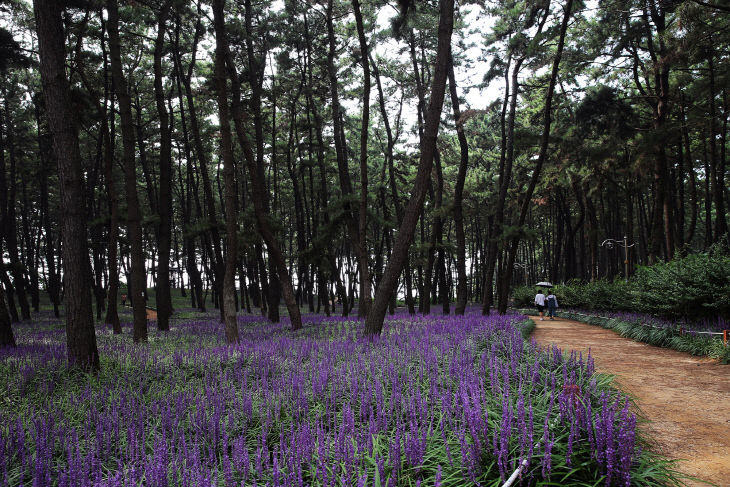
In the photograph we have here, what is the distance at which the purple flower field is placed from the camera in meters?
2.90

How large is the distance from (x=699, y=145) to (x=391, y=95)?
61.7ft

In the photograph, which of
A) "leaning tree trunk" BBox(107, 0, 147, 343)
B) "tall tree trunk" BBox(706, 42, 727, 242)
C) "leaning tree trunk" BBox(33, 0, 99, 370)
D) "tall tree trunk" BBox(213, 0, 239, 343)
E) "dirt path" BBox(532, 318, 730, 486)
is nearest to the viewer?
"dirt path" BBox(532, 318, 730, 486)

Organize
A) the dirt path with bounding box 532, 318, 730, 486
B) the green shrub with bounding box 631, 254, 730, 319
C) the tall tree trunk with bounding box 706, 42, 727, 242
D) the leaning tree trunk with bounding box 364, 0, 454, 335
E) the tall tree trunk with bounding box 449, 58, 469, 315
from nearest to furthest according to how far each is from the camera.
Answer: the dirt path with bounding box 532, 318, 730, 486
the leaning tree trunk with bounding box 364, 0, 454, 335
the green shrub with bounding box 631, 254, 730, 319
the tall tree trunk with bounding box 706, 42, 727, 242
the tall tree trunk with bounding box 449, 58, 469, 315

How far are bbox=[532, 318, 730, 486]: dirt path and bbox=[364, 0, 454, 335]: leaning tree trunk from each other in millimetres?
4637

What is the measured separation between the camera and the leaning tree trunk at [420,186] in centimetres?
987

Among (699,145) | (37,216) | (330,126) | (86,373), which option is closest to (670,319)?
(86,373)

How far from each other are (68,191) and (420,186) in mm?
6917

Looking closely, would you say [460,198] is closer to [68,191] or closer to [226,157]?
[226,157]

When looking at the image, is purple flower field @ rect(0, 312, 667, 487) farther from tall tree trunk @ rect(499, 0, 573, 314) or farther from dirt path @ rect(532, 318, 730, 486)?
tall tree trunk @ rect(499, 0, 573, 314)

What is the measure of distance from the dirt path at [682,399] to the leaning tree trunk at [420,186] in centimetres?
464

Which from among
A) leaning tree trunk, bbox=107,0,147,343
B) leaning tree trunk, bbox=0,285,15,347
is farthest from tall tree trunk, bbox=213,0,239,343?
leaning tree trunk, bbox=0,285,15,347

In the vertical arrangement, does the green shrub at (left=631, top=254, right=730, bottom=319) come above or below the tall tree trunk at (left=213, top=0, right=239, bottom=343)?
below

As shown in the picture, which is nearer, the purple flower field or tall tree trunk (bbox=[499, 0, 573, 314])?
the purple flower field

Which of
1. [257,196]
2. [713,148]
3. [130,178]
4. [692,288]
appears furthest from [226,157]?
[713,148]
